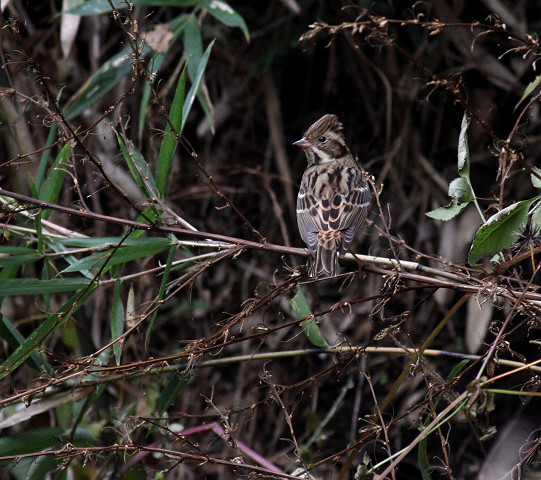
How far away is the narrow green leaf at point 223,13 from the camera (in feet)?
12.2

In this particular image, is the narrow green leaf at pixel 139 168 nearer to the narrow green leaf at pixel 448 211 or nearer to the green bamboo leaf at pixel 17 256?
the green bamboo leaf at pixel 17 256

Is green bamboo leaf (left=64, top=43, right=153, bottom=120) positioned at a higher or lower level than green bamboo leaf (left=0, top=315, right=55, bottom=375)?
higher

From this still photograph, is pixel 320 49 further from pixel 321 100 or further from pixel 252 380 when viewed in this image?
pixel 252 380

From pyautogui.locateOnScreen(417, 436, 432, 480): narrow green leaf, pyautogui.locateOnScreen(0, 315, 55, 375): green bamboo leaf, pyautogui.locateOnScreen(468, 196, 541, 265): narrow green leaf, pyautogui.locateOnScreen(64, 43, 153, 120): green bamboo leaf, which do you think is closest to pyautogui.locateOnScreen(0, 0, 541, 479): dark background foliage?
pyautogui.locateOnScreen(64, 43, 153, 120): green bamboo leaf

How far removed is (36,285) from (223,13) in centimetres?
177

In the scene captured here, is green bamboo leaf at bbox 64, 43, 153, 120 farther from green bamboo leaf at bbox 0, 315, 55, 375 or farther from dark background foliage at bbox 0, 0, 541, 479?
green bamboo leaf at bbox 0, 315, 55, 375

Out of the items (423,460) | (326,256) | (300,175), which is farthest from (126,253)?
(300,175)

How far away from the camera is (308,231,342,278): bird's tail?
2660mm

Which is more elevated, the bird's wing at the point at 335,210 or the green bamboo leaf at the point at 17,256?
the green bamboo leaf at the point at 17,256

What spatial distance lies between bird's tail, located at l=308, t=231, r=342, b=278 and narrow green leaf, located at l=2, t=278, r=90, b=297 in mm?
743

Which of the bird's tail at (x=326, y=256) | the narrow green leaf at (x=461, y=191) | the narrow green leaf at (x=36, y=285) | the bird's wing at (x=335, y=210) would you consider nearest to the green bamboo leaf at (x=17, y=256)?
the narrow green leaf at (x=36, y=285)

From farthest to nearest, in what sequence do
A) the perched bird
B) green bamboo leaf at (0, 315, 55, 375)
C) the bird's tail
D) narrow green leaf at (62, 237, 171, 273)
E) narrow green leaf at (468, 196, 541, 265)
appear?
the perched bird
green bamboo leaf at (0, 315, 55, 375)
the bird's tail
narrow green leaf at (62, 237, 171, 273)
narrow green leaf at (468, 196, 541, 265)

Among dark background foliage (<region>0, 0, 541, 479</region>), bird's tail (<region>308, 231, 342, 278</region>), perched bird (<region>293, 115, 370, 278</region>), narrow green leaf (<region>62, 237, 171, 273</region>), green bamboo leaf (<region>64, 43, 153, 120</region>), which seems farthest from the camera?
dark background foliage (<region>0, 0, 541, 479</region>)

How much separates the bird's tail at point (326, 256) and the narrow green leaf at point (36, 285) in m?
0.74
